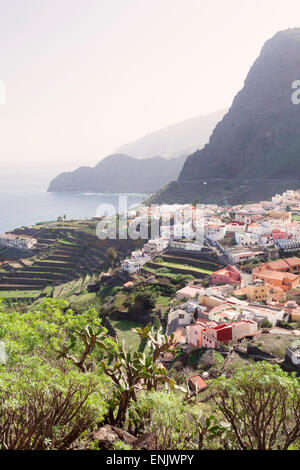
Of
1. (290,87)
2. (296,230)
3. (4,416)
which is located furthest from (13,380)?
(290,87)

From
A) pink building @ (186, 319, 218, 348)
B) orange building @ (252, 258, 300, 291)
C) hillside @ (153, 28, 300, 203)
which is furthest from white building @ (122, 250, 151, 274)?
hillside @ (153, 28, 300, 203)

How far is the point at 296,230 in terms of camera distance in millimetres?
32281

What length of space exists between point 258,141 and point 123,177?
9122cm

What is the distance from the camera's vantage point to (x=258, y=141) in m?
86.1

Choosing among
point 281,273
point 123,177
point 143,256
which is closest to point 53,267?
point 143,256

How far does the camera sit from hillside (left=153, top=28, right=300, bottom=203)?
7531cm

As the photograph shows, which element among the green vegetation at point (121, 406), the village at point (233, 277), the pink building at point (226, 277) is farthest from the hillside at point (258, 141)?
the green vegetation at point (121, 406)

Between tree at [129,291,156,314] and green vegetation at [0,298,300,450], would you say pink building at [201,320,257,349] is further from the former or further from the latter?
green vegetation at [0,298,300,450]

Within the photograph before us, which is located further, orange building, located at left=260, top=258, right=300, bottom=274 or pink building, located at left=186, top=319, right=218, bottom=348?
orange building, located at left=260, top=258, right=300, bottom=274

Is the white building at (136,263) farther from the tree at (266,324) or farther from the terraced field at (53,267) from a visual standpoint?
the tree at (266,324)

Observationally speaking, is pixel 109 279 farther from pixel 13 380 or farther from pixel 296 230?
pixel 13 380

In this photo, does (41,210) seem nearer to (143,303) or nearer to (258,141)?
(258,141)

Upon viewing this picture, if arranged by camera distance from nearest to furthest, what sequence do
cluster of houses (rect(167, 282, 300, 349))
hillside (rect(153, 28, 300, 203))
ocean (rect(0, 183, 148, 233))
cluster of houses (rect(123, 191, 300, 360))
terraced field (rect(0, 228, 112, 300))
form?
1. cluster of houses (rect(167, 282, 300, 349))
2. cluster of houses (rect(123, 191, 300, 360))
3. terraced field (rect(0, 228, 112, 300))
4. hillside (rect(153, 28, 300, 203))
5. ocean (rect(0, 183, 148, 233))
